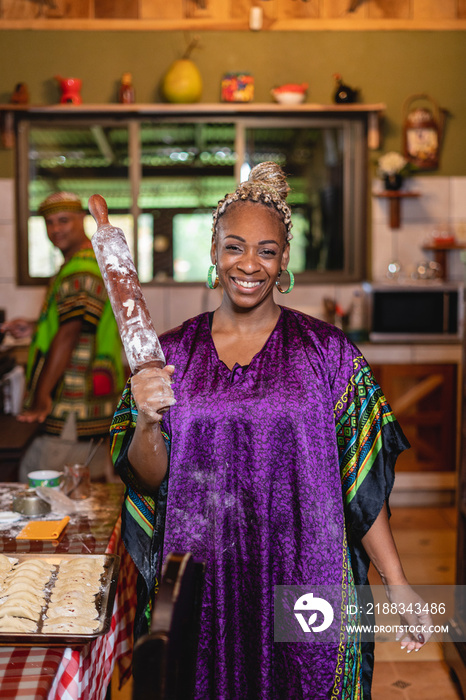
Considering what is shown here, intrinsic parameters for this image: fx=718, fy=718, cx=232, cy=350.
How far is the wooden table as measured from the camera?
1.33 meters

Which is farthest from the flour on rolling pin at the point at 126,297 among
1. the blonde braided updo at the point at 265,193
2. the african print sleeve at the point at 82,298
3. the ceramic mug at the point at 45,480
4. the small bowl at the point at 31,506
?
the african print sleeve at the point at 82,298

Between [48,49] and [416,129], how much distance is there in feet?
8.83

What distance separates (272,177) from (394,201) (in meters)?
3.72

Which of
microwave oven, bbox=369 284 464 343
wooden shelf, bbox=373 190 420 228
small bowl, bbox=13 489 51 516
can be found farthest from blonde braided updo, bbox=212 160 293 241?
wooden shelf, bbox=373 190 420 228

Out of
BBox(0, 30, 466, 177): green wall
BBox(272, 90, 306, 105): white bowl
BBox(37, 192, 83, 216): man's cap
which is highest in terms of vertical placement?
BBox(0, 30, 466, 177): green wall

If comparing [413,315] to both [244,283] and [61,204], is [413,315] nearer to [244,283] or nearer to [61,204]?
[61,204]

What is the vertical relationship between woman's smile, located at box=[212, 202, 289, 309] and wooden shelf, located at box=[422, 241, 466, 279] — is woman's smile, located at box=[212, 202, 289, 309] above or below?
below

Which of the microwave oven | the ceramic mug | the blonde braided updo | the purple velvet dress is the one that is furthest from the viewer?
the microwave oven

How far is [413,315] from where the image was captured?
485 centimetres

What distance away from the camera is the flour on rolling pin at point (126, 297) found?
1422 mm

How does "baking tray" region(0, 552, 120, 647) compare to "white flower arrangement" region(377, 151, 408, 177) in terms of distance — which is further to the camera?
"white flower arrangement" region(377, 151, 408, 177)

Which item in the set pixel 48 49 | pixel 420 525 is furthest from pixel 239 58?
pixel 420 525

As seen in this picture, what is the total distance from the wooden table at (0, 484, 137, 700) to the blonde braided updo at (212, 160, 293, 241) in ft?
3.13

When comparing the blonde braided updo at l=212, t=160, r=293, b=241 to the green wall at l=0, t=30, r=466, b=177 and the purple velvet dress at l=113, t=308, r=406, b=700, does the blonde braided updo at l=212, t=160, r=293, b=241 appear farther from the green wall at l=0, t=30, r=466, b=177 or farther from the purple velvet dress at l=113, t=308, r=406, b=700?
the green wall at l=0, t=30, r=466, b=177
